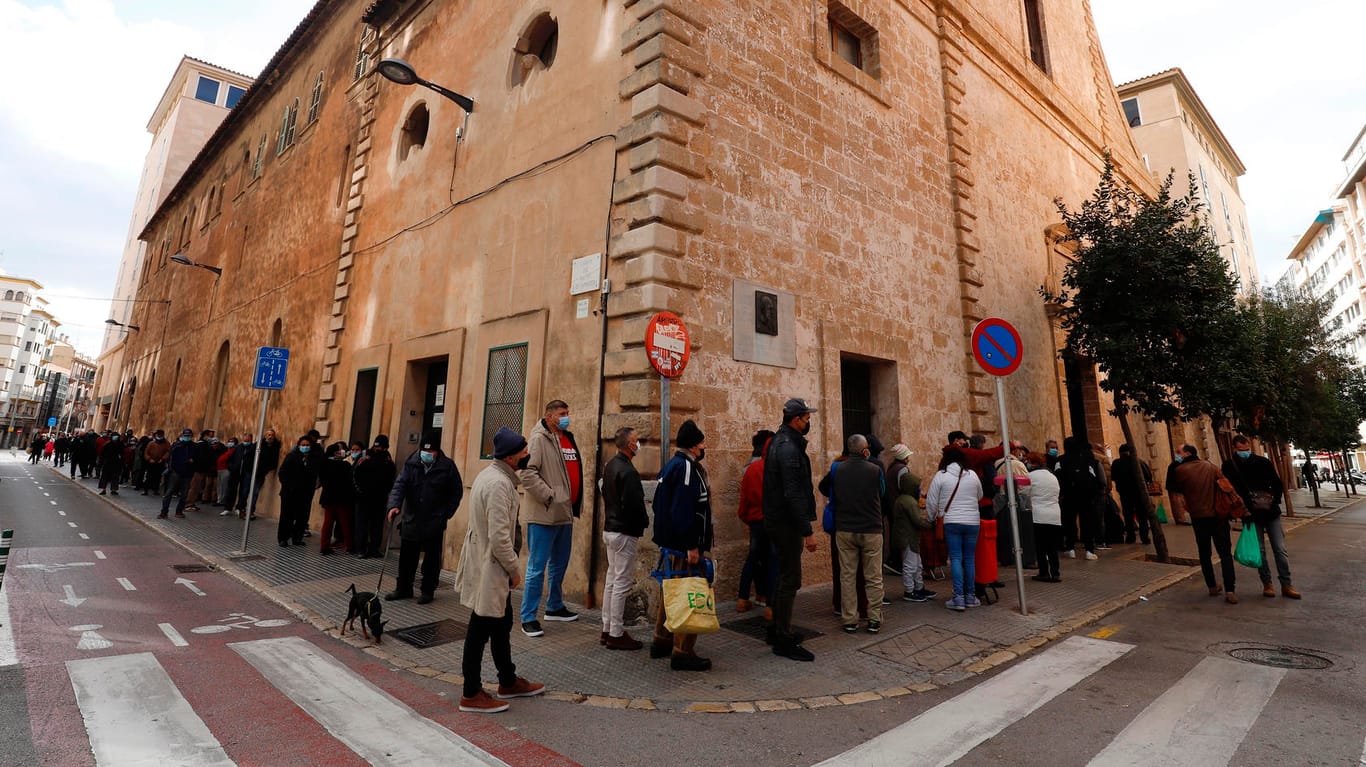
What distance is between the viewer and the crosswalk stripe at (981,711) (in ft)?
11.1

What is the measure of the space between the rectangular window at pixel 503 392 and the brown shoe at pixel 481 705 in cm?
424

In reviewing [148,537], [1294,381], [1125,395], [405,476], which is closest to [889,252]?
[1125,395]

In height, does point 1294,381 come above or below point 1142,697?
above

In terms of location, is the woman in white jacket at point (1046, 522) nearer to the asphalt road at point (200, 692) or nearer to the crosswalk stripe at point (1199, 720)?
the crosswalk stripe at point (1199, 720)

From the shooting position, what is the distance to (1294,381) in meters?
17.3

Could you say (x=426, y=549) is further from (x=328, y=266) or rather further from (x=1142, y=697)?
(x=328, y=266)

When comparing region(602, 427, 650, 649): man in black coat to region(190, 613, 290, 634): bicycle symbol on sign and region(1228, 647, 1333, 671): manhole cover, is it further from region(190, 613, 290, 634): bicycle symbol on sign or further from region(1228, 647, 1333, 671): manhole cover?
region(1228, 647, 1333, 671): manhole cover

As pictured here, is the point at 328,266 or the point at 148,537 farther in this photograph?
the point at 328,266

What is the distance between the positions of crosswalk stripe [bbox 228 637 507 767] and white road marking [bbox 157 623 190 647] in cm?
42

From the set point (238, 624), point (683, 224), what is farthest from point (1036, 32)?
point (238, 624)

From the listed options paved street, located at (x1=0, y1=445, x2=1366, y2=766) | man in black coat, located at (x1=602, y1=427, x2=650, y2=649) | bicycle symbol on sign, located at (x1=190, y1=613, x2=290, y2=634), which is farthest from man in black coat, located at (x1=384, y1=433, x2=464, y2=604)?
man in black coat, located at (x1=602, y1=427, x2=650, y2=649)

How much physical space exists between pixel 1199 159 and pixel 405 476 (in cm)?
4409

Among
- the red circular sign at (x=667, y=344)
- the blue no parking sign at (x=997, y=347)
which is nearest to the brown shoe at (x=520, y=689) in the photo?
the red circular sign at (x=667, y=344)

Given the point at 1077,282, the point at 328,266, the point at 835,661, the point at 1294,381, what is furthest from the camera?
the point at 1294,381
